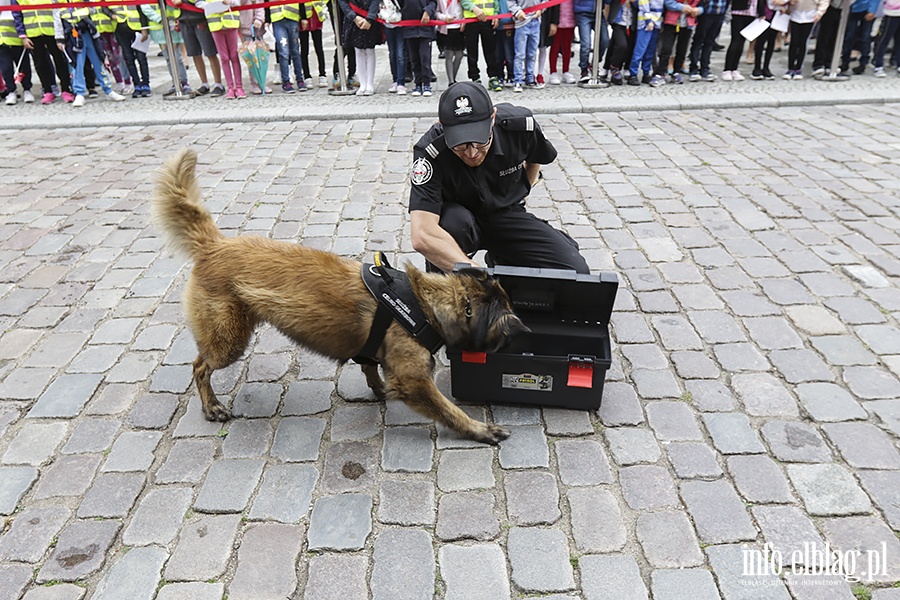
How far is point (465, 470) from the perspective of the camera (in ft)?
10.6

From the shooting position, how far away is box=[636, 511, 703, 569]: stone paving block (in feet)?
8.78

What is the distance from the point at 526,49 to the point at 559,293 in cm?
924

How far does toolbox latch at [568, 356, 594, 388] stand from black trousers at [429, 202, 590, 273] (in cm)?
99

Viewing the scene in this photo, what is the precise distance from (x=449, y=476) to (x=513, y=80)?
9.91 m

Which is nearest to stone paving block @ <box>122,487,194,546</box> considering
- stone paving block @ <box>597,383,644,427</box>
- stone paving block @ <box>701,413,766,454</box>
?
stone paving block @ <box>597,383,644,427</box>

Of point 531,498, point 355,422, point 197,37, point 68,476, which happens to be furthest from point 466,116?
point 197,37

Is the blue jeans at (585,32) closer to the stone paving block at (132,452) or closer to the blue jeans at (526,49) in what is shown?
the blue jeans at (526,49)

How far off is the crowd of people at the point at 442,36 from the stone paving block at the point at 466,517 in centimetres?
947

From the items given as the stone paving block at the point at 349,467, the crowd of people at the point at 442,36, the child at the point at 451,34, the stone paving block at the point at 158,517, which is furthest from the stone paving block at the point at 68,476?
the child at the point at 451,34

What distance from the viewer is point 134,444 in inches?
135

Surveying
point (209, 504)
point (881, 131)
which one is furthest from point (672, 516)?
point (881, 131)

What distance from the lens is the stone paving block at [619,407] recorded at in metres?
3.53

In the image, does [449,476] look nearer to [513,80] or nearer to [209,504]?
[209,504]

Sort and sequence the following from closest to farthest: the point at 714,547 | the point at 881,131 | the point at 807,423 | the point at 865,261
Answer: the point at 714,547 < the point at 807,423 < the point at 865,261 < the point at 881,131
